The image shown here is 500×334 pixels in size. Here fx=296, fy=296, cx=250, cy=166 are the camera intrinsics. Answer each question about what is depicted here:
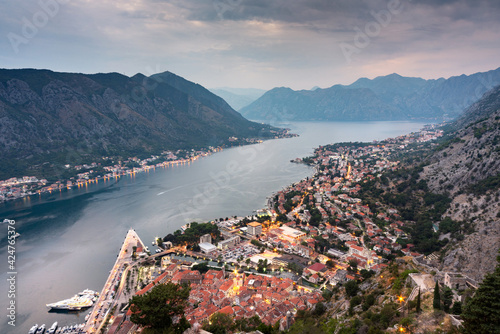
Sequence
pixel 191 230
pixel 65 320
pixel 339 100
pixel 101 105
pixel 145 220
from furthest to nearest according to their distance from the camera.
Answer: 1. pixel 339 100
2. pixel 101 105
3. pixel 145 220
4. pixel 191 230
5. pixel 65 320

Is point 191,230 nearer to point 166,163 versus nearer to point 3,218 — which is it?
point 3,218

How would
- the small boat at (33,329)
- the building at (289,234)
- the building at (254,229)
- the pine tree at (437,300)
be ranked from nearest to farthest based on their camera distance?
the pine tree at (437,300) < the small boat at (33,329) < the building at (289,234) < the building at (254,229)

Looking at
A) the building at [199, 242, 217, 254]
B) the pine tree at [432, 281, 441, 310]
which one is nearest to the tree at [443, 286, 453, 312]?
the pine tree at [432, 281, 441, 310]

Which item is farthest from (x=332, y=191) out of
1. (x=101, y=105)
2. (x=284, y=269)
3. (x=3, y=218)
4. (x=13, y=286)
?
(x=101, y=105)

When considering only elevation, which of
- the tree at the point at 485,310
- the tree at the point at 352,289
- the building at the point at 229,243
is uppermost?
the tree at the point at 485,310

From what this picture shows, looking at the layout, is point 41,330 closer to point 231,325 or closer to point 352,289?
point 231,325

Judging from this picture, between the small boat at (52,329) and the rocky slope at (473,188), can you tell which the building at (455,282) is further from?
the small boat at (52,329)

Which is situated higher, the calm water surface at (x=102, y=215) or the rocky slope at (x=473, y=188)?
the rocky slope at (x=473, y=188)

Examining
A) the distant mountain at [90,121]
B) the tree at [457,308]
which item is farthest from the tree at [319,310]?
the distant mountain at [90,121]
